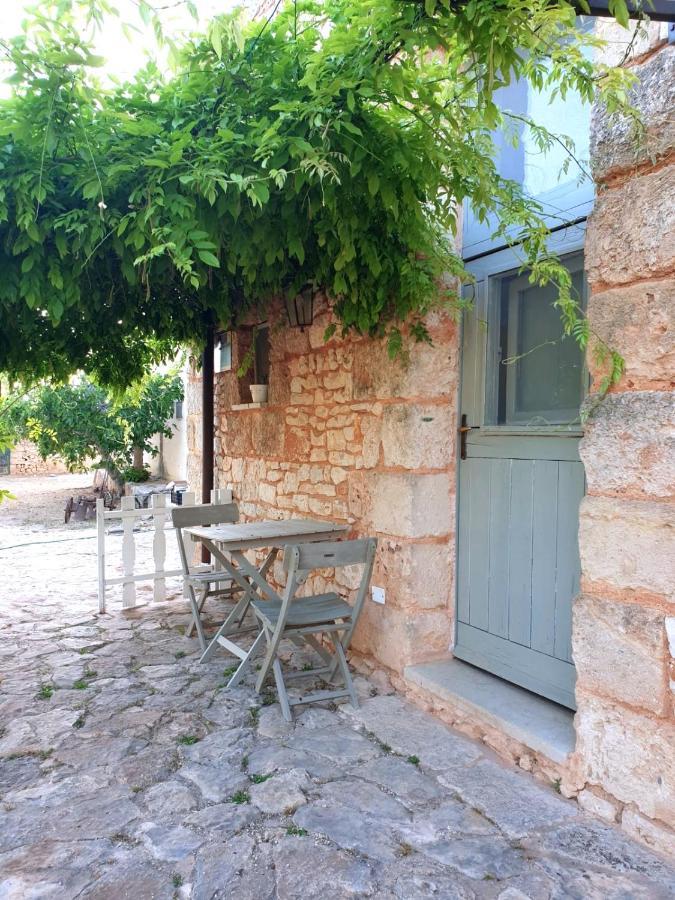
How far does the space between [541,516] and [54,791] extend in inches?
93.6

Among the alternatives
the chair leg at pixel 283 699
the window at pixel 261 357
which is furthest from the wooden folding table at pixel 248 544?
the window at pixel 261 357

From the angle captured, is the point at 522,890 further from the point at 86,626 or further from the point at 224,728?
the point at 86,626

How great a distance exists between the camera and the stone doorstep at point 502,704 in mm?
2582

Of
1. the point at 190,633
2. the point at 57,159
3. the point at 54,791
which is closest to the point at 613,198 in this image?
the point at 57,159

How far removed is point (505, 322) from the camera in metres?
3.28

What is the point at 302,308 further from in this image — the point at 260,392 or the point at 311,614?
the point at 311,614

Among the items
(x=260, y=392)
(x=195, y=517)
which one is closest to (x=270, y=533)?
(x=195, y=517)

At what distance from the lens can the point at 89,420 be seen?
11.6 m

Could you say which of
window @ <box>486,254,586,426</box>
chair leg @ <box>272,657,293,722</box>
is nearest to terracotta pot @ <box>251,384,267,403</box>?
window @ <box>486,254,586,426</box>

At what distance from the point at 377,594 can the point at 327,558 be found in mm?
695

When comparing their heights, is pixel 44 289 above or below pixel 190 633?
above

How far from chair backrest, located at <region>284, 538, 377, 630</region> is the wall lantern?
5.76 ft

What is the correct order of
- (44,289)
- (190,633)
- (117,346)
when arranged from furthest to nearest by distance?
(117,346) < (190,633) < (44,289)

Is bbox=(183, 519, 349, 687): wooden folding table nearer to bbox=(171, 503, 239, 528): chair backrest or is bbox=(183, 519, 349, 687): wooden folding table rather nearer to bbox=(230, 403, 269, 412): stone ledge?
bbox=(171, 503, 239, 528): chair backrest
